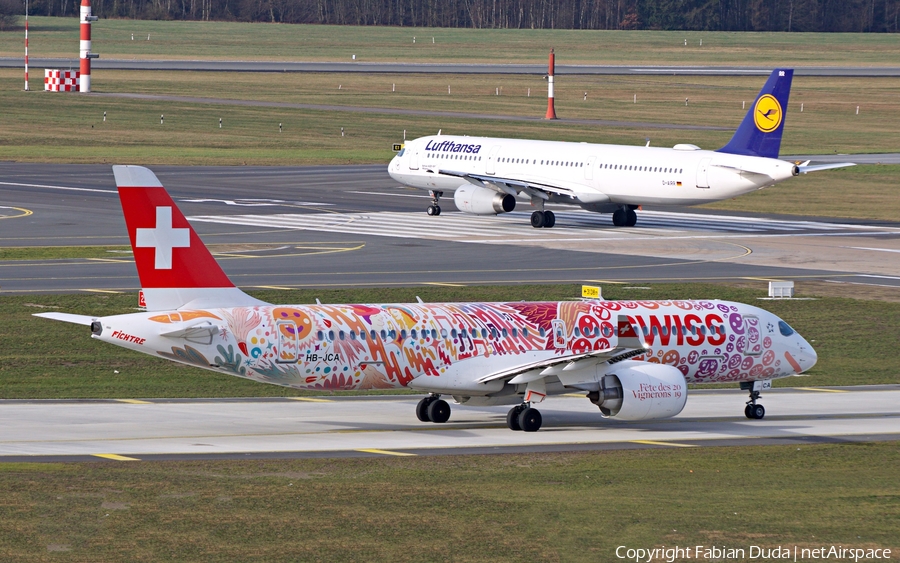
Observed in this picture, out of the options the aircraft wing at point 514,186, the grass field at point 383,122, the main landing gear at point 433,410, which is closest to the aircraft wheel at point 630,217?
the aircraft wing at point 514,186

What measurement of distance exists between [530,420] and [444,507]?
31.0ft

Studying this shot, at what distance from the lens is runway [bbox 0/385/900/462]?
33.3 m

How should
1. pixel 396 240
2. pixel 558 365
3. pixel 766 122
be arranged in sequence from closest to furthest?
pixel 558 365
pixel 396 240
pixel 766 122

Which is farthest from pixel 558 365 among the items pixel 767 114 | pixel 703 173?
pixel 767 114

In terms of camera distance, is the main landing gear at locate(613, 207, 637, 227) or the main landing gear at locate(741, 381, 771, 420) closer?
the main landing gear at locate(741, 381, 771, 420)

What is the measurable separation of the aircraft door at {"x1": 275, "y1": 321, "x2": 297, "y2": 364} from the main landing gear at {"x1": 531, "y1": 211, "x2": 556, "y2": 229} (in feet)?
162

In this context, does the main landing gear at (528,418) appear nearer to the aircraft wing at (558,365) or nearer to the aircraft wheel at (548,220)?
the aircraft wing at (558,365)

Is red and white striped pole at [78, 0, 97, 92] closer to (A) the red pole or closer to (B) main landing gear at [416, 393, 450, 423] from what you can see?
(A) the red pole

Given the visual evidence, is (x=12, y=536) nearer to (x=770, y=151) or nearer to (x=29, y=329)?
(x=29, y=329)

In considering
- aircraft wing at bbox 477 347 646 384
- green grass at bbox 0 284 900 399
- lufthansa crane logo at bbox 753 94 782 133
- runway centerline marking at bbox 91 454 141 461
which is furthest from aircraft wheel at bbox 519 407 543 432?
lufthansa crane logo at bbox 753 94 782 133

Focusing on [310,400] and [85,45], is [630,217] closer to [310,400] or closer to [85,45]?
[310,400]

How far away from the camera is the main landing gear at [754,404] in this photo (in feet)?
129

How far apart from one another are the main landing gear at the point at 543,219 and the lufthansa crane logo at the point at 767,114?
13.0 m

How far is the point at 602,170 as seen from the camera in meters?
80.9
